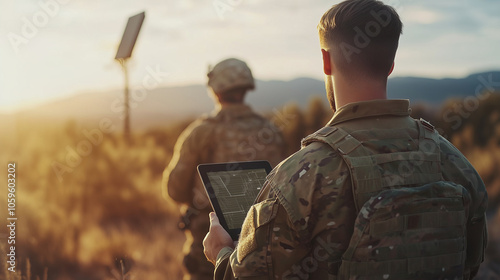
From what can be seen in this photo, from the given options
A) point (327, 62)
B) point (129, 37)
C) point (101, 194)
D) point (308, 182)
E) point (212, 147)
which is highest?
point (129, 37)

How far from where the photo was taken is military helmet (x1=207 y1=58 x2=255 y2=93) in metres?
4.57

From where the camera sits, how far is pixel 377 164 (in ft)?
5.61

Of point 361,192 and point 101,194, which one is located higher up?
point 361,192

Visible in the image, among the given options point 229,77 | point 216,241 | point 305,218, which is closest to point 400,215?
point 305,218

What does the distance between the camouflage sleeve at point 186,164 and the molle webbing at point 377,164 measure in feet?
8.90

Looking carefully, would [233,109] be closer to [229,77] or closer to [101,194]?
[229,77]

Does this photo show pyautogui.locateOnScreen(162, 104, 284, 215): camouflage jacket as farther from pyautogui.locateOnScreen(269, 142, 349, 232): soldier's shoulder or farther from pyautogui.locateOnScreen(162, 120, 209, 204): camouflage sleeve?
pyautogui.locateOnScreen(269, 142, 349, 232): soldier's shoulder

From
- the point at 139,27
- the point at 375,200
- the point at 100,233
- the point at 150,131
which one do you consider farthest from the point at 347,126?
the point at 150,131

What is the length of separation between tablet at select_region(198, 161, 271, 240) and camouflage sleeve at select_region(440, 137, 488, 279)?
77 centimetres

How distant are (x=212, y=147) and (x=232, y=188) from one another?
228cm

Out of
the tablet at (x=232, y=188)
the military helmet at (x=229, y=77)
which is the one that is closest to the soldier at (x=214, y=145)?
the military helmet at (x=229, y=77)

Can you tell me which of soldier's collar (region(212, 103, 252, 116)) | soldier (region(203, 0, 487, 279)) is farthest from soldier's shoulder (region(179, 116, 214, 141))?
soldier (region(203, 0, 487, 279))

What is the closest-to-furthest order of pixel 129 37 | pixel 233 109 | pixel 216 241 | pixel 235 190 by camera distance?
1. pixel 216 241
2. pixel 235 190
3. pixel 233 109
4. pixel 129 37

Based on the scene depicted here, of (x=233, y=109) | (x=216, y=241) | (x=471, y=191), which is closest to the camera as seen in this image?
(x=471, y=191)
